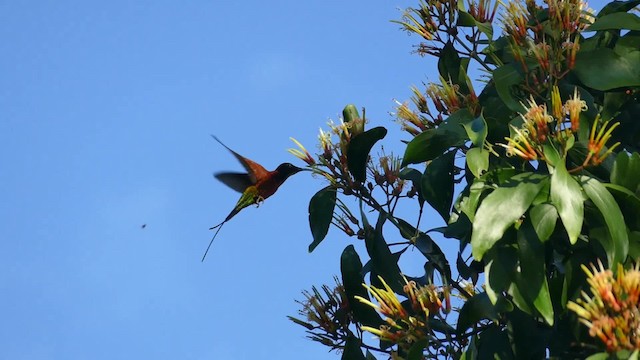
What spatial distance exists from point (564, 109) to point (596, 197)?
1.00 feet

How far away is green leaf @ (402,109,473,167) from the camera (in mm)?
3080

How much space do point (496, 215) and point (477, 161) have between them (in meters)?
0.23

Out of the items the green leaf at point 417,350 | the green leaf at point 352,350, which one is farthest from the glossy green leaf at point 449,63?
the green leaf at point 417,350

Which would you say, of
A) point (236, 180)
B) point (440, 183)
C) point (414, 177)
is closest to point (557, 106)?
point (440, 183)

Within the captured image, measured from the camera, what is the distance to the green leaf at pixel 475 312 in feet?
9.35

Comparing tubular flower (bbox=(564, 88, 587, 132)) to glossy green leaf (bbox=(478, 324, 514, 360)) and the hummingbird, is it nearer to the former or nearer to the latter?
glossy green leaf (bbox=(478, 324, 514, 360))

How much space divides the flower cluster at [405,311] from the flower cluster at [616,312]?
0.61 metres

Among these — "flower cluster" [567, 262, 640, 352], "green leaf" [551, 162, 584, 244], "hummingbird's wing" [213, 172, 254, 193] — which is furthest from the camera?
"hummingbird's wing" [213, 172, 254, 193]

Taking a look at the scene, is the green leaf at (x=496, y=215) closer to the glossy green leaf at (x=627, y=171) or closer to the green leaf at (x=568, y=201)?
the green leaf at (x=568, y=201)

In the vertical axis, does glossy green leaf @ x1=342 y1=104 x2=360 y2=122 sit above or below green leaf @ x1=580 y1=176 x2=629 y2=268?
above

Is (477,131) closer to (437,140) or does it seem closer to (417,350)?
(437,140)

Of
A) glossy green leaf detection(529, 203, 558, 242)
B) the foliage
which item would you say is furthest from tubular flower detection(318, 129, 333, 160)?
glossy green leaf detection(529, 203, 558, 242)

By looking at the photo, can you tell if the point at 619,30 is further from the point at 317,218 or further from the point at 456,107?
the point at 317,218

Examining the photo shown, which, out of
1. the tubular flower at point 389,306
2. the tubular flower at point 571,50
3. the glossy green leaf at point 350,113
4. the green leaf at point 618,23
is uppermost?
the glossy green leaf at point 350,113
